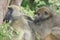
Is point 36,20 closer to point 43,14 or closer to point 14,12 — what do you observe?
point 43,14

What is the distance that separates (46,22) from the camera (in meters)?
5.69

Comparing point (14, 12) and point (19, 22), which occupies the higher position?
point (14, 12)

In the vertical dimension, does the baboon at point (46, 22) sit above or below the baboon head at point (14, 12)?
below

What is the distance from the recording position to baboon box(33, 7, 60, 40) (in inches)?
218

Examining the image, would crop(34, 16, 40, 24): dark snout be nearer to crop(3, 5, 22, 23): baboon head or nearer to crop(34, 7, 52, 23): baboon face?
crop(34, 7, 52, 23): baboon face

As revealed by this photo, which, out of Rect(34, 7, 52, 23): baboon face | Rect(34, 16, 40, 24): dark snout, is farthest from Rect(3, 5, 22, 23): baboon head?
Rect(34, 7, 52, 23): baboon face

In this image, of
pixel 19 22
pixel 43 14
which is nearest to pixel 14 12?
pixel 19 22

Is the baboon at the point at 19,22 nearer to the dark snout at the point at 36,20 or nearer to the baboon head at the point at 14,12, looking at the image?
the baboon head at the point at 14,12

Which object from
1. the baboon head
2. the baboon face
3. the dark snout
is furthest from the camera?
the baboon face

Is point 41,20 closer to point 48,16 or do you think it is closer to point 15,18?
point 48,16

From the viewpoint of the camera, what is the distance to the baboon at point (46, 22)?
18.2 ft

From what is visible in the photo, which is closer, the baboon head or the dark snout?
the baboon head

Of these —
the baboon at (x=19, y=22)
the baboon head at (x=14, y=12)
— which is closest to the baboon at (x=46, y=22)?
the baboon at (x=19, y=22)

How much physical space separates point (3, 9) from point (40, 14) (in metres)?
2.85
